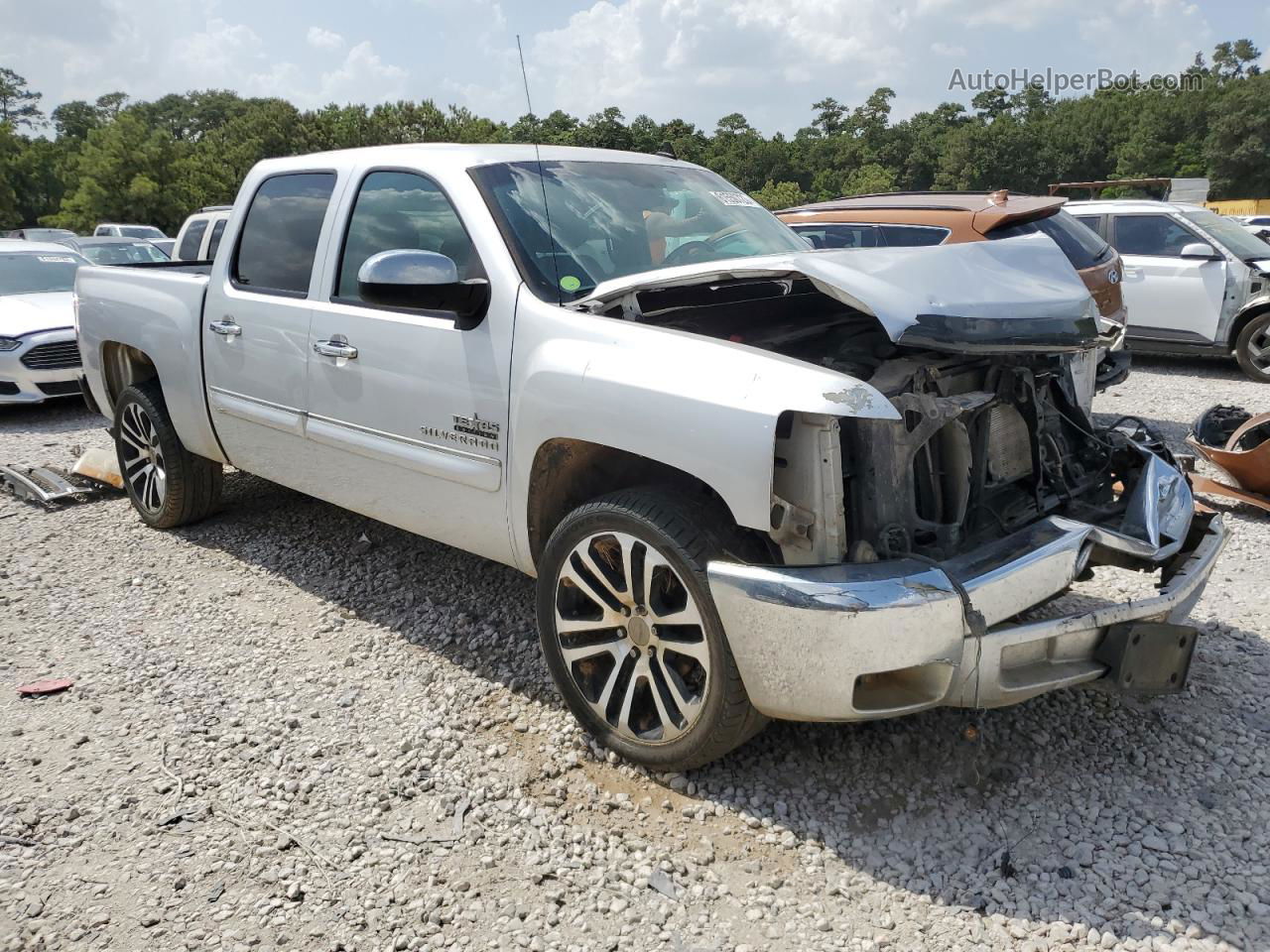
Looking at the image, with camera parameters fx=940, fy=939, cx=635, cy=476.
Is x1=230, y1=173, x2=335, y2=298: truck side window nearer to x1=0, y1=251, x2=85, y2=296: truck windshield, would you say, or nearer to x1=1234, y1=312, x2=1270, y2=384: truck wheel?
x1=0, y1=251, x2=85, y2=296: truck windshield

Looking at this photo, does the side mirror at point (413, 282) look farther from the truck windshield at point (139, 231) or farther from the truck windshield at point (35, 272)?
the truck windshield at point (139, 231)

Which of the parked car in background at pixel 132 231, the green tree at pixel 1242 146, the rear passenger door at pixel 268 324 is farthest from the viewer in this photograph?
the green tree at pixel 1242 146

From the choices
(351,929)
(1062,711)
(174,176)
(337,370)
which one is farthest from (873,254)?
(174,176)

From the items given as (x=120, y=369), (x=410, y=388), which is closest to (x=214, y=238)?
(x=120, y=369)

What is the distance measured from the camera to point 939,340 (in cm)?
257

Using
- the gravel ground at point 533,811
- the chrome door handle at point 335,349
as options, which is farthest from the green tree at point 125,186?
the gravel ground at point 533,811

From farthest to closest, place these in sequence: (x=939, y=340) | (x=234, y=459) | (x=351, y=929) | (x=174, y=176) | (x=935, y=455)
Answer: (x=174, y=176), (x=234, y=459), (x=935, y=455), (x=939, y=340), (x=351, y=929)

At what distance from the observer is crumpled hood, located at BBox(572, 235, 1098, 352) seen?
2596 millimetres

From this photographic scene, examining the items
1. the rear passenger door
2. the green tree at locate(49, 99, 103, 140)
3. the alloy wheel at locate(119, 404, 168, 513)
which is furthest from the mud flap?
the green tree at locate(49, 99, 103, 140)

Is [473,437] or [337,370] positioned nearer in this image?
[473,437]

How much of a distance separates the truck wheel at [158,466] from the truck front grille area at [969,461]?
13.3 ft

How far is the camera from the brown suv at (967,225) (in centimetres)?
710

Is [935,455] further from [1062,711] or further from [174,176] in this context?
[174,176]

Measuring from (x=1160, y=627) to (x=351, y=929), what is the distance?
236 cm
